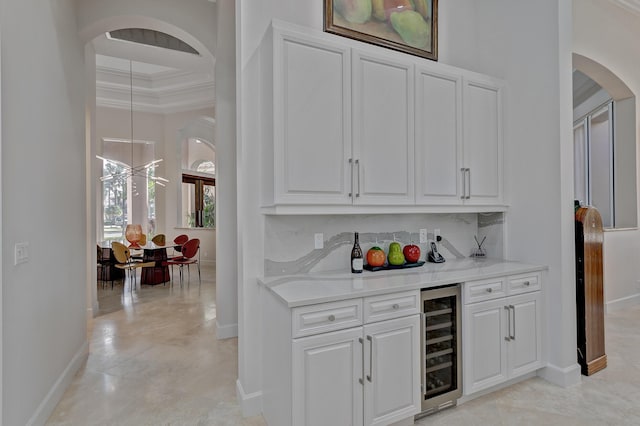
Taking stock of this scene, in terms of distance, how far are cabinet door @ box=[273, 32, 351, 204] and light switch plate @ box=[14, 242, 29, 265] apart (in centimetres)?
150

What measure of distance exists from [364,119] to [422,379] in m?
1.75

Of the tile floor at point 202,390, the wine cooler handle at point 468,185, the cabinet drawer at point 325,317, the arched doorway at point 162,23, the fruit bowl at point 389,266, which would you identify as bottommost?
the tile floor at point 202,390

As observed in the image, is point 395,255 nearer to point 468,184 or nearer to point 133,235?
point 468,184

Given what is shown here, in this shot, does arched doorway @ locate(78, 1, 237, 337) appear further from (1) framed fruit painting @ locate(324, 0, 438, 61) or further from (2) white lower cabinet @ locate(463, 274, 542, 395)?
(2) white lower cabinet @ locate(463, 274, 542, 395)

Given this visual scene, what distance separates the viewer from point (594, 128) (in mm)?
5629

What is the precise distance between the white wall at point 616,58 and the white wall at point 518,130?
173 centimetres

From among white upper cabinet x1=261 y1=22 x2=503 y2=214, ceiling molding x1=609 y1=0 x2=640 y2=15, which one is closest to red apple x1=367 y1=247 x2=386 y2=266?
white upper cabinet x1=261 y1=22 x2=503 y2=214

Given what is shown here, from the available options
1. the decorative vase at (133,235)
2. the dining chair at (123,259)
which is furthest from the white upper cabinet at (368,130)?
the decorative vase at (133,235)

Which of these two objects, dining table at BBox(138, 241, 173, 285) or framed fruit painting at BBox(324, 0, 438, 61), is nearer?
framed fruit painting at BBox(324, 0, 438, 61)

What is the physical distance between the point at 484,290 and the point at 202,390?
224 cm

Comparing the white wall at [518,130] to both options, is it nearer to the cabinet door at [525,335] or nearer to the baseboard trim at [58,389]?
the cabinet door at [525,335]

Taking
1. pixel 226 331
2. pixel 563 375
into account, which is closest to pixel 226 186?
pixel 226 331

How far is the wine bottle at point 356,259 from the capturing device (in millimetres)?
2557

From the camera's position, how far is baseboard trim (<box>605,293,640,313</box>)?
15.0 ft
